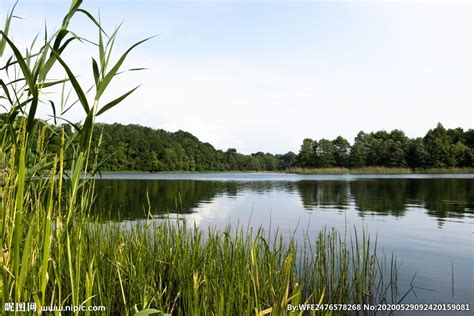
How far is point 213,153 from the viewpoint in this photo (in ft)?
483

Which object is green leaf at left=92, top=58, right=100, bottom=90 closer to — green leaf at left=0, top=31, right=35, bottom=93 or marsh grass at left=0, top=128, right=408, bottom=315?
green leaf at left=0, top=31, right=35, bottom=93

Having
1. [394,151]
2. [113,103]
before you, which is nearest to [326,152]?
[394,151]

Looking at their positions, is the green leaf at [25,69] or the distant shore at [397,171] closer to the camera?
the green leaf at [25,69]

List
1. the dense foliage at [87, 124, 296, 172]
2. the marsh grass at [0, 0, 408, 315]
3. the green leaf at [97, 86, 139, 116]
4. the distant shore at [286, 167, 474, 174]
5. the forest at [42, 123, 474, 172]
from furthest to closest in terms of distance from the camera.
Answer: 1. the dense foliage at [87, 124, 296, 172]
2. the forest at [42, 123, 474, 172]
3. the distant shore at [286, 167, 474, 174]
4. the green leaf at [97, 86, 139, 116]
5. the marsh grass at [0, 0, 408, 315]

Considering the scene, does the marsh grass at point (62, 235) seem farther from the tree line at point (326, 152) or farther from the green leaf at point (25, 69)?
the tree line at point (326, 152)

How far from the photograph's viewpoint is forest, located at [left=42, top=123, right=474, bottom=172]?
243ft

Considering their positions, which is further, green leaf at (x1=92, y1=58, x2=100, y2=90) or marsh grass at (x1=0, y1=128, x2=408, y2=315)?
green leaf at (x1=92, y1=58, x2=100, y2=90)

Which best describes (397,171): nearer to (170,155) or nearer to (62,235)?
(170,155)

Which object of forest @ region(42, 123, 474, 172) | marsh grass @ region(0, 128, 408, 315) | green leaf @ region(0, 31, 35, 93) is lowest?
marsh grass @ region(0, 128, 408, 315)

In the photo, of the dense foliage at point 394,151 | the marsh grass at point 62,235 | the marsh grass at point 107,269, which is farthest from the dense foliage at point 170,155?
the marsh grass at point 62,235

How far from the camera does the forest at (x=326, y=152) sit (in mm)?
74125

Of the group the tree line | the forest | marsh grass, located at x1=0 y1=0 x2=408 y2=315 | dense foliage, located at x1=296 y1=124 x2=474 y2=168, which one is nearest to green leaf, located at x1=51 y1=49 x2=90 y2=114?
marsh grass, located at x1=0 y1=0 x2=408 y2=315

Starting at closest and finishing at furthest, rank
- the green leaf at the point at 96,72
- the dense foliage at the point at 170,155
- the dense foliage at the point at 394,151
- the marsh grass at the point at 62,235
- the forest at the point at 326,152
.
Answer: the marsh grass at the point at 62,235
the green leaf at the point at 96,72
the dense foliage at the point at 394,151
the forest at the point at 326,152
the dense foliage at the point at 170,155

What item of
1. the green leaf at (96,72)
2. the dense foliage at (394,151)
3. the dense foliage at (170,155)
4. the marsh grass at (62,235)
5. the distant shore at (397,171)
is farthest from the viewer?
the dense foliage at (170,155)
